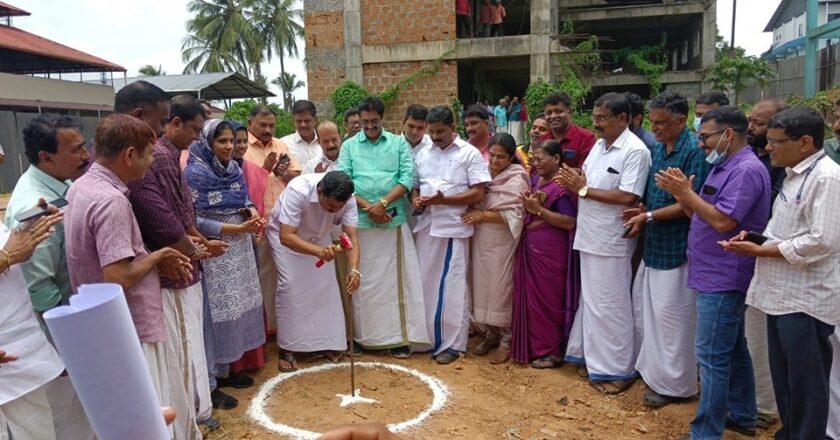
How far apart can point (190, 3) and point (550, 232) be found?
4001 cm

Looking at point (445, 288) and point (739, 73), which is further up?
point (739, 73)

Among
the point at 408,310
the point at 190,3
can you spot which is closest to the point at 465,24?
the point at 408,310

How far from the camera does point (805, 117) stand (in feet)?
9.68

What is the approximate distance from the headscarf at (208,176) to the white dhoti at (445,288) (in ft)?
5.73

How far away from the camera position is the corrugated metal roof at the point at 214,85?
75.0ft

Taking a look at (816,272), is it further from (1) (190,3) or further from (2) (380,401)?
(1) (190,3)

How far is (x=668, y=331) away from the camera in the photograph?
3.92 meters

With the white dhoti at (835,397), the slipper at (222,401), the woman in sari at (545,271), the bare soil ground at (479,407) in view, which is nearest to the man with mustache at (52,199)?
the bare soil ground at (479,407)

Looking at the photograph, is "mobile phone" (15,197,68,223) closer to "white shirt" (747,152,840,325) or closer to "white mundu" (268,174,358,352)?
"white mundu" (268,174,358,352)

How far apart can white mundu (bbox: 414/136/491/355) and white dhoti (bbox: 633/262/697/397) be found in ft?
4.81

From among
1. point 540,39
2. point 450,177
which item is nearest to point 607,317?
point 450,177

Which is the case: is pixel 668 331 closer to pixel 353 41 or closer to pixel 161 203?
pixel 161 203

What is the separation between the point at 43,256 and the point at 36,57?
27.9 metres

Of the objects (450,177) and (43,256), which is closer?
(43,256)
